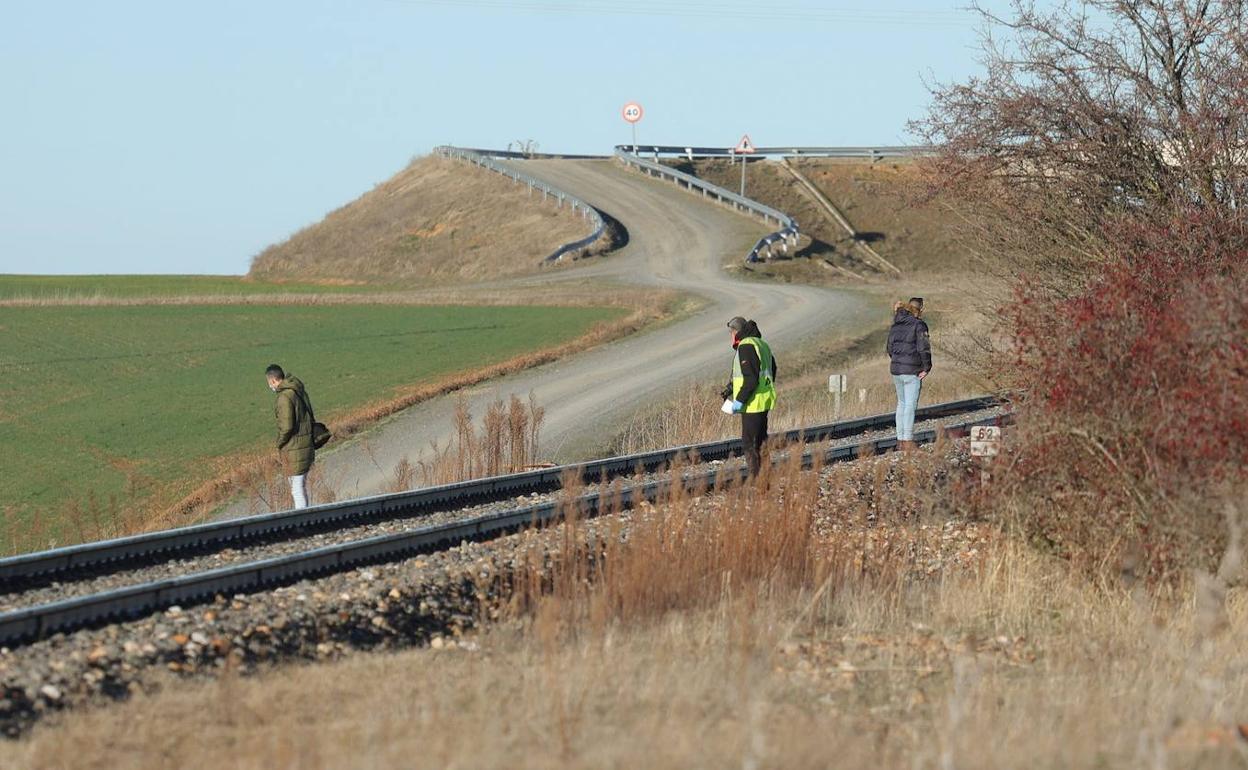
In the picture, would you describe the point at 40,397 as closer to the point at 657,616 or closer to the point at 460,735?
the point at 657,616

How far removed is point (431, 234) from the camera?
79.8 metres

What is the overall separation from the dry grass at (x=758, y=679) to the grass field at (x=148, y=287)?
2059 inches

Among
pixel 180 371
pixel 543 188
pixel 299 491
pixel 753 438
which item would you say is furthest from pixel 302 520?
pixel 543 188

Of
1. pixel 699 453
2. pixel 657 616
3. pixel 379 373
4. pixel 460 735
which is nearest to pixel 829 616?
pixel 657 616

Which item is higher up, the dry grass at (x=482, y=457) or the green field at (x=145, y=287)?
the green field at (x=145, y=287)

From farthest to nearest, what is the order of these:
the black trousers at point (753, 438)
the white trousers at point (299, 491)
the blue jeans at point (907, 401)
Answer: the blue jeans at point (907, 401) < the white trousers at point (299, 491) < the black trousers at point (753, 438)

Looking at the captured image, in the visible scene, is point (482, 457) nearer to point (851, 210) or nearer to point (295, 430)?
point (295, 430)

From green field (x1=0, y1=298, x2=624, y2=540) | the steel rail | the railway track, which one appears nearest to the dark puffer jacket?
the railway track

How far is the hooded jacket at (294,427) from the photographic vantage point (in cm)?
1656

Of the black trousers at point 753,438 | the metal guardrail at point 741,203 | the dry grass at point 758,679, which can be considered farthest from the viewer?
the metal guardrail at point 741,203

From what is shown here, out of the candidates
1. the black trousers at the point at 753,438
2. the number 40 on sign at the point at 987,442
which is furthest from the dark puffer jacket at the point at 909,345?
the number 40 on sign at the point at 987,442

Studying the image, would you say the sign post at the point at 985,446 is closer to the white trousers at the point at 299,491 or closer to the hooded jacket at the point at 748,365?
the hooded jacket at the point at 748,365

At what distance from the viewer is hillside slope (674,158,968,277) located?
2709 inches

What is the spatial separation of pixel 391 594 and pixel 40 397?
25899 millimetres
